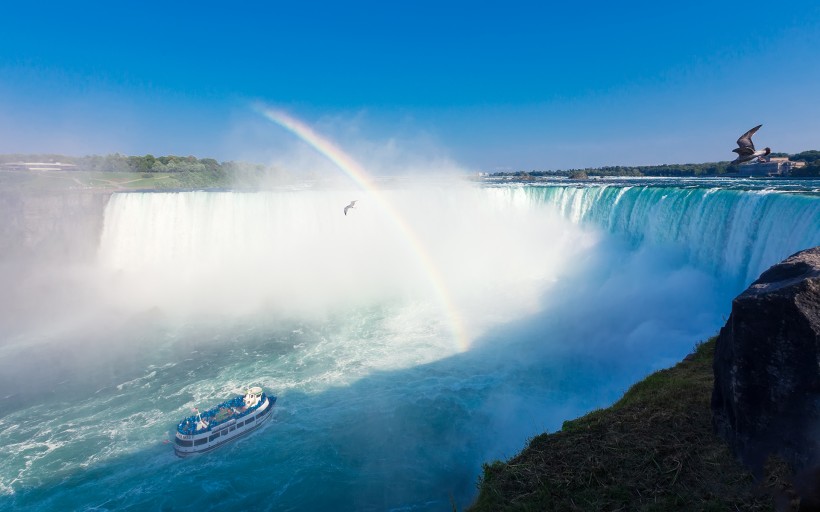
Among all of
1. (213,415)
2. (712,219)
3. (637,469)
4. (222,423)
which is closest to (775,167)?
(712,219)

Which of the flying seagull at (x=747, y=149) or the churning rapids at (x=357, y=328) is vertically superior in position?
the flying seagull at (x=747, y=149)

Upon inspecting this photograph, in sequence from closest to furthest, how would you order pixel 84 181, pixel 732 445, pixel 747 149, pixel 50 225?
pixel 732 445, pixel 747 149, pixel 50 225, pixel 84 181

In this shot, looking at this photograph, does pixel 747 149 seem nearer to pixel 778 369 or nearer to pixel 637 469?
pixel 778 369

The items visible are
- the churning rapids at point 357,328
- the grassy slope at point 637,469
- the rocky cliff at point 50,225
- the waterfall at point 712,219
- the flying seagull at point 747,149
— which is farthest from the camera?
the rocky cliff at point 50,225

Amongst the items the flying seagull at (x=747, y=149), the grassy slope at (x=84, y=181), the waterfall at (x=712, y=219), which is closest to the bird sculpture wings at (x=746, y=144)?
the flying seagull at (x=747, y=149)

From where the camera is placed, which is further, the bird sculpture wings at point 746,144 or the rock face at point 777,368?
the bird sculpture wings at point 746,144

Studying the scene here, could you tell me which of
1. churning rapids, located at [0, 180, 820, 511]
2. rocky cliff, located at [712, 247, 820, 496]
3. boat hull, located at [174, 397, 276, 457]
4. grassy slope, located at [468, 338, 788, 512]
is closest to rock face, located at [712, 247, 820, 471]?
rocky cliff, located at [712, 247, 820, 496]

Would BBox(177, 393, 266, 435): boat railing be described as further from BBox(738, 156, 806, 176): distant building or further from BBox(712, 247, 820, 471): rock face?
BBox(738, 156, 806, 176): distant building

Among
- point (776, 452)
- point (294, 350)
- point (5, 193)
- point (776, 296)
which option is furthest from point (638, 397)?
point (5, 193)

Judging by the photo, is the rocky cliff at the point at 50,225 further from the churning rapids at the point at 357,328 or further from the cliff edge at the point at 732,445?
the cliff edge at the point at 732,445
